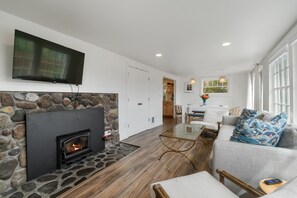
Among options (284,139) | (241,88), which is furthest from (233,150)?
(241,88)

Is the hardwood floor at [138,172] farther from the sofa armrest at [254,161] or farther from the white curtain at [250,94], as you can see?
the white curtain at [250,94]

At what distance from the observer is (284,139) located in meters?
1.52

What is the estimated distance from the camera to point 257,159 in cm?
141

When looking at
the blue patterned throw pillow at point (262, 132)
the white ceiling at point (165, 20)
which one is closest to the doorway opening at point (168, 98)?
the white ceiling at point (165, 20)

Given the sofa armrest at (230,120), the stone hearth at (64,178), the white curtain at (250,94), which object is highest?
the white curtain at (250,94)

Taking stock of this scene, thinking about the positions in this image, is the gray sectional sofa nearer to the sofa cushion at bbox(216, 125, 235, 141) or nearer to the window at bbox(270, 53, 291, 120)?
the sofa cushion at bbox(216, 125, 235, 141)

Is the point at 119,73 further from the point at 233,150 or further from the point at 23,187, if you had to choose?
the point at 233,150

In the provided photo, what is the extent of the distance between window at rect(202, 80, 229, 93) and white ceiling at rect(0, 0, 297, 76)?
13.6 feet

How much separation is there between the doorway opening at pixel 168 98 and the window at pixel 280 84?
4633 mm

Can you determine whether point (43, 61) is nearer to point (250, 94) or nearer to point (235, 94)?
point (250, 94)

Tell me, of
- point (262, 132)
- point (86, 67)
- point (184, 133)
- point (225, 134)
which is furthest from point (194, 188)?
point (86, 67)

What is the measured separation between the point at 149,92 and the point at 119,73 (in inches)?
63.7

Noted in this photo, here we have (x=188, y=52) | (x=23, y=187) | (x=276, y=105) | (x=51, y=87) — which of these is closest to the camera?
(x=23, y=187)

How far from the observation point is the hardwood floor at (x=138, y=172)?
1758 millimetres
